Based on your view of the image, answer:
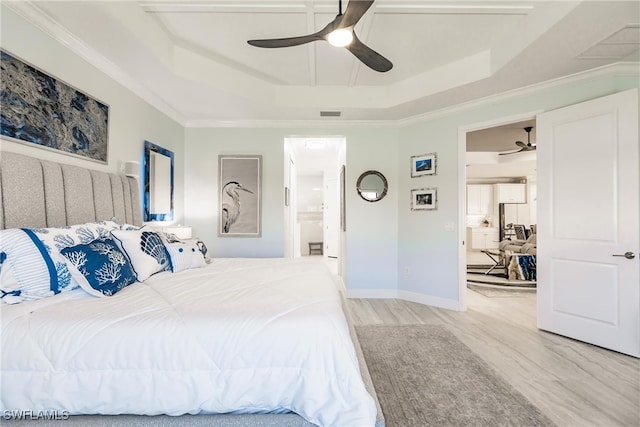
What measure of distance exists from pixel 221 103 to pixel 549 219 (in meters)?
3.86

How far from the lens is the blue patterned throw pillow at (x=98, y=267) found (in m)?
1.46

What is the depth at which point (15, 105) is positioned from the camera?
5.73 feet

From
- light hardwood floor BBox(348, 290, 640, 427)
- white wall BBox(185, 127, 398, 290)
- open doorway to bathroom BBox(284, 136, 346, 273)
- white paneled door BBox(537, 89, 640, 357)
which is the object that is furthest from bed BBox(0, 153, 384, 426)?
open doorway to bathroom BBox(284, 136, 346, 273)

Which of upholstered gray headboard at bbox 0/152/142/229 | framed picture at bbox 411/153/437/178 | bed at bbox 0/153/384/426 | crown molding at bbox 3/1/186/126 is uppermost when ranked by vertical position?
crown molding at bbox 3/1/186/126

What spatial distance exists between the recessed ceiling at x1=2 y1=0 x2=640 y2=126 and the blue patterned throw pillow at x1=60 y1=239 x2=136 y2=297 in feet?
5.24

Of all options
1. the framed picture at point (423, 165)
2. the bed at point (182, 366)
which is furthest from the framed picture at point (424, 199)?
the bed at point (182, 366)

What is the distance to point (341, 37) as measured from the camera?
1.94 m

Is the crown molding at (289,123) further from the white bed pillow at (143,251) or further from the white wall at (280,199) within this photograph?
the white bed pillow at (143,251)

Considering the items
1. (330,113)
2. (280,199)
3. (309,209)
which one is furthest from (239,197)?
(309,209)

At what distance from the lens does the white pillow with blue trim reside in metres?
1.34

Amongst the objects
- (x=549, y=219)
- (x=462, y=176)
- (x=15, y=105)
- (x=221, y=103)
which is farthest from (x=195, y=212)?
(x=549, y=219)

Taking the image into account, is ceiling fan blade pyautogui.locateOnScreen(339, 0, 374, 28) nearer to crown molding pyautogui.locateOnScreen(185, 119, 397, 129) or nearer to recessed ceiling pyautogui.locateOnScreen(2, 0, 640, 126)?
recessed ceiling pyautogui.locateOnScreen(2, 0, 640, 126)

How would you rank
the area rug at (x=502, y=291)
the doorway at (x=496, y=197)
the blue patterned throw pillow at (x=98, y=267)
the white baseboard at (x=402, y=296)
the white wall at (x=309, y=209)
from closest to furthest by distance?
1. the blue patterned throw pillow at (x=98, y=267)
2. the white baseboard at (x=402, y=296)
3. the area rug at (x=502, y=291)
4. the doorway at (x=496, y=197)
5. the white wall at (x=309, y=209)

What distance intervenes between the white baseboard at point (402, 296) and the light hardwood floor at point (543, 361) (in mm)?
131
